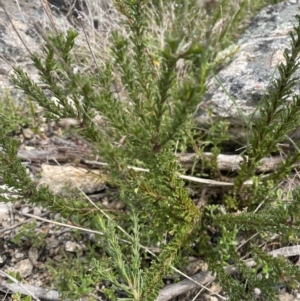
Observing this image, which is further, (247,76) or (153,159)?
(247,76)

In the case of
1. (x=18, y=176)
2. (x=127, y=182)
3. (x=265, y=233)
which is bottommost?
(x=265, y=233)

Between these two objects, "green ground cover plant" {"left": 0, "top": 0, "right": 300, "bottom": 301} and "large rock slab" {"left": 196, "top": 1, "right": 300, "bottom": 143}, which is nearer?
"green ground cover plant" {"left": 0, "top": 0, "right": 300, "bottom": 301}

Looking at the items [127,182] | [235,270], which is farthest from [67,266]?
[235,270]

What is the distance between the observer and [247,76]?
2805 mm

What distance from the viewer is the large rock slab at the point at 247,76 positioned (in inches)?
105

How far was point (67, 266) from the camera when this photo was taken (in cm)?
232

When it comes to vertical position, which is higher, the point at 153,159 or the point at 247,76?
the point at 153,159

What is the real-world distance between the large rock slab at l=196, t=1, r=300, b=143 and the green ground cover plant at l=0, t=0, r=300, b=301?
0.42 m

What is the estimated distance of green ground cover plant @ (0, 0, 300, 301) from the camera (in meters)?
1.17

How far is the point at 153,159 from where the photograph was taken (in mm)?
1407

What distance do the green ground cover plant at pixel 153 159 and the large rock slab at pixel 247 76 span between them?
420 millimetres

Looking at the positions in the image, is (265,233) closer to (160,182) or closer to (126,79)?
(160,182)

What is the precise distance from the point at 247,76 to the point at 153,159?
168 cm

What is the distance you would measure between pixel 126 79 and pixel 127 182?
0.55 meters
